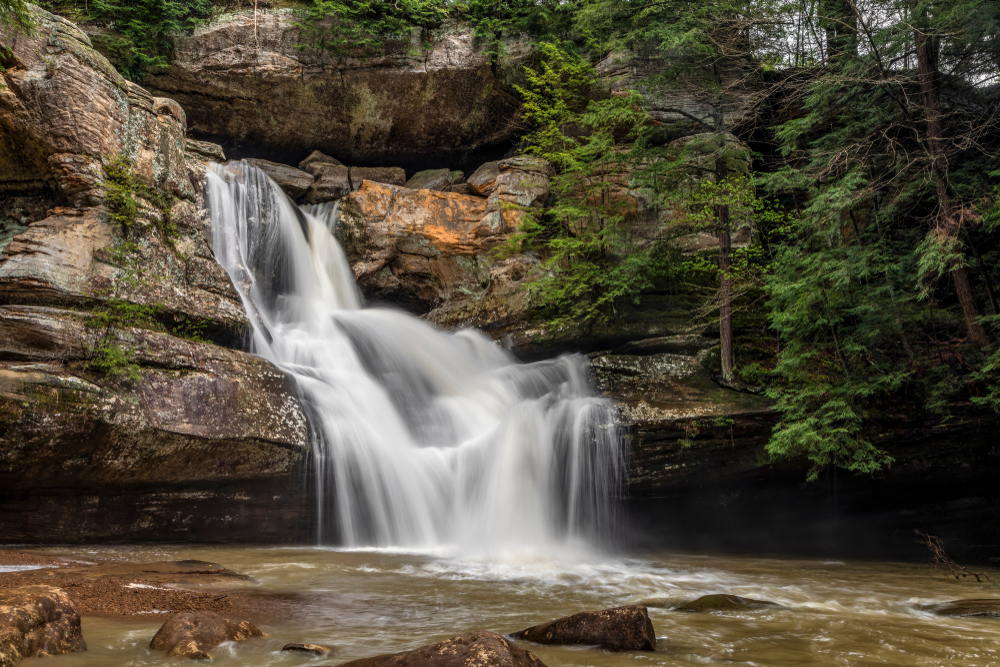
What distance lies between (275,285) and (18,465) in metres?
6.42

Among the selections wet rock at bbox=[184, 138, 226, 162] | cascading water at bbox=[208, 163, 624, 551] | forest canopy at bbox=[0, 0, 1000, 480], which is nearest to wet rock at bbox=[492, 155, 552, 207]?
forest canopy at bbox=[0, 0, 1000, 480]

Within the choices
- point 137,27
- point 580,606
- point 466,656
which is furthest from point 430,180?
point 466,656

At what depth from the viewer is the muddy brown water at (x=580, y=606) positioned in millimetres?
3908

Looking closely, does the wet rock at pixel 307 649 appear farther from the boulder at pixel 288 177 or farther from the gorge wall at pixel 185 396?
the boulder at pixel 288 177

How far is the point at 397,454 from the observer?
33.1 ft

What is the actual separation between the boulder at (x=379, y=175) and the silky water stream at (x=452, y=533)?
2.04 m

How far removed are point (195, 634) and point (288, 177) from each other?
15.1 m

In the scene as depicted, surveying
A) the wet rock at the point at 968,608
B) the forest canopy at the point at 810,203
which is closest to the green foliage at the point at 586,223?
the forest canopy at the point at 810,203

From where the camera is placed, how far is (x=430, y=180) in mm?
18281

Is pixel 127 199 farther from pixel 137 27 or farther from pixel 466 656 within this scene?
pixel 466 656

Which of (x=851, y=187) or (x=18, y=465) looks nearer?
(x=18, y=465)

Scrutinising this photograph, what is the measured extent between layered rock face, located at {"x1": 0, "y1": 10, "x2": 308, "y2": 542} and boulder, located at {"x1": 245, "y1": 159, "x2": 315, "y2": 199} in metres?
5.92

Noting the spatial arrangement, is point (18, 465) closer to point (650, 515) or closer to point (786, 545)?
point (650, 515)

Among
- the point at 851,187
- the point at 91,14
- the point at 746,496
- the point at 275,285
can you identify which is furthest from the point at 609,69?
the point at 91,14
